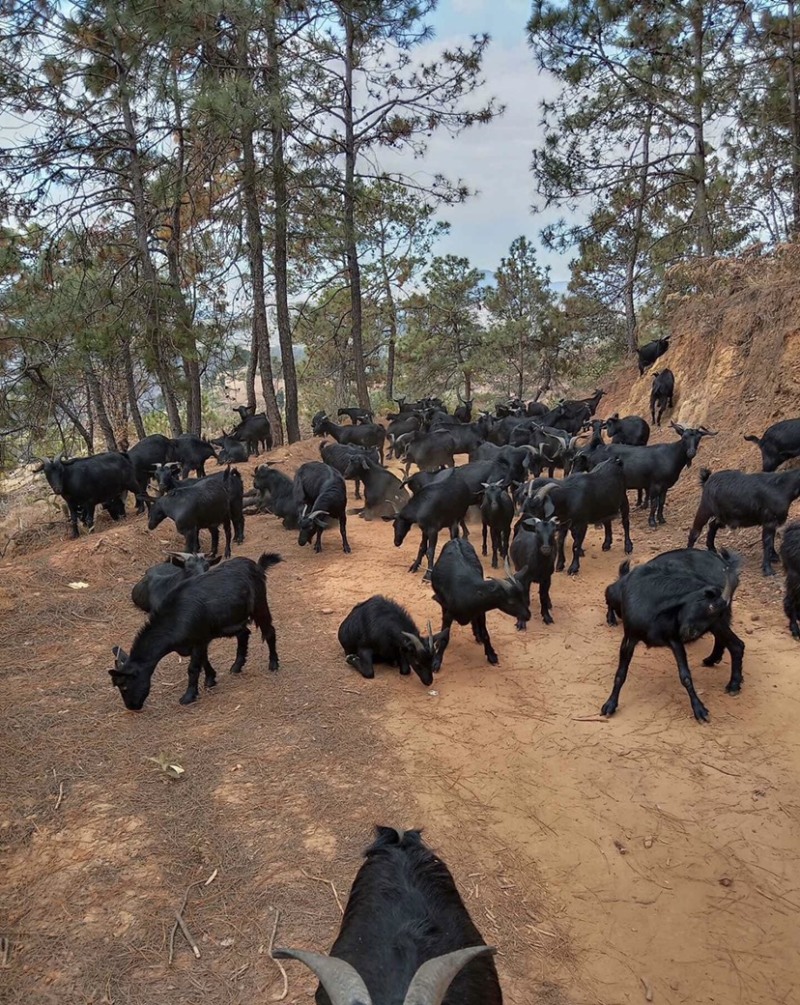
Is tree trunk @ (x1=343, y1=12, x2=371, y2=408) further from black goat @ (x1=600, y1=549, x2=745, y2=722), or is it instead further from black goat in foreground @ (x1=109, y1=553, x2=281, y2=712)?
black goat @ (x1=600, y1=549, x2=745, y2=722)

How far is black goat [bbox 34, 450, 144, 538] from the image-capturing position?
1327cm

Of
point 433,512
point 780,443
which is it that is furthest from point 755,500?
point 433,512

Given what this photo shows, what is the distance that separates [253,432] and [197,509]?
392 inches

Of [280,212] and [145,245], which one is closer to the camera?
[280,212]

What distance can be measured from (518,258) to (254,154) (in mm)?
14093

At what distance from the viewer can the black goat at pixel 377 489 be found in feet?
44.6

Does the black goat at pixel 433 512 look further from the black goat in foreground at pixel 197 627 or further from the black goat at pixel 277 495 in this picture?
the black goat in foreground at pixel 197 627

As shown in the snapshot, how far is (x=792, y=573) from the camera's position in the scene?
711cm

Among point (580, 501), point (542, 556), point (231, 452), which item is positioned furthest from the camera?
point (231, 452)

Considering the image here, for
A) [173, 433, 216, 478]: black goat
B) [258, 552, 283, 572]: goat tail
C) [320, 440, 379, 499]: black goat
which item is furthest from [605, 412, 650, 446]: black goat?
[258, 552, 283, 572]: goat tail

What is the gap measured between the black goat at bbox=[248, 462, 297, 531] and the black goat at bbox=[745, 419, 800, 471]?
7.98 m

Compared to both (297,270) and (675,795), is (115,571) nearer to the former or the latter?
(675,795)

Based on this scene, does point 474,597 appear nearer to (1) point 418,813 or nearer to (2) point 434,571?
(2) point 434,571

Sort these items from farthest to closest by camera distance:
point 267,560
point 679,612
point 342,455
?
1. point 342,455
2. point 267,560
3. point 679,612
